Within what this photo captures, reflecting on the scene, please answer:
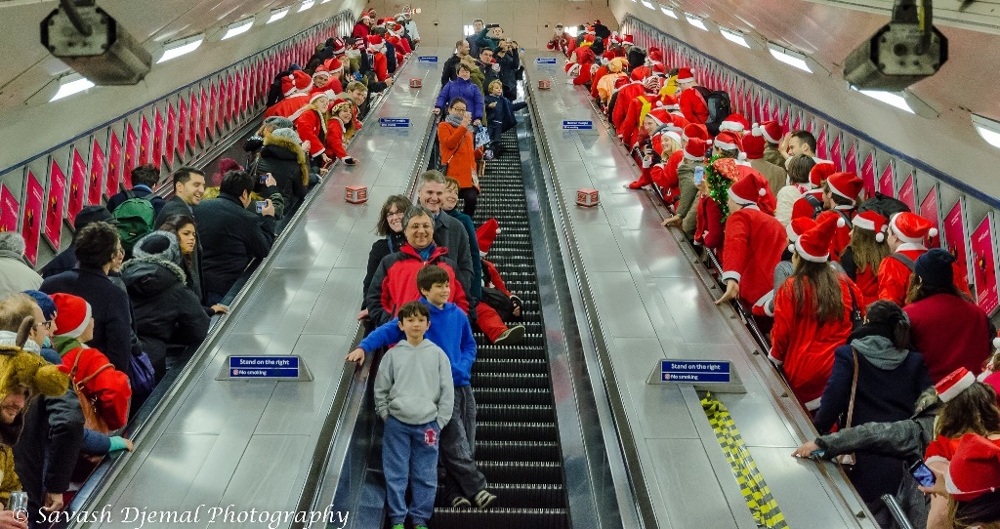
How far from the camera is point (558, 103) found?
1719 cm

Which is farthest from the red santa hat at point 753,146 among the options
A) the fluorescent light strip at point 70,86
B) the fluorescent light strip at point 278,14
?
the fluorescent light strip at point 278,14

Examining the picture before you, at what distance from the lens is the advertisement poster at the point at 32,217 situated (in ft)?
33.0

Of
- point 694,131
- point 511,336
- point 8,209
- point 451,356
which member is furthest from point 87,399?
point 694,131

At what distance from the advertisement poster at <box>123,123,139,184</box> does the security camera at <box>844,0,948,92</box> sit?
9951mm

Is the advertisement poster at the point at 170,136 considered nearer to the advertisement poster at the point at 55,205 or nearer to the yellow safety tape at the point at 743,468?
the advertisement poster at the point at 55,205

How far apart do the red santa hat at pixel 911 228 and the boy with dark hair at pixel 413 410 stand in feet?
10.6

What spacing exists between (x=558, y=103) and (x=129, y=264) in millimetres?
11832

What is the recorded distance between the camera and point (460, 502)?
235 inches

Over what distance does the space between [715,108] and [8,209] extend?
9302 millimetres

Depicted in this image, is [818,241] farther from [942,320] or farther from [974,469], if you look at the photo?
[974,469]

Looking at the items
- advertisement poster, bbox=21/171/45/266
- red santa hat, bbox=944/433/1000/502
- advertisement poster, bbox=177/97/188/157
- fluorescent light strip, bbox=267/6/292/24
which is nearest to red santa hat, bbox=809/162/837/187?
red santa hat, bbox=944/433/1000/502

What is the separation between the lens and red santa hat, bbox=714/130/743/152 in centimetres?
968

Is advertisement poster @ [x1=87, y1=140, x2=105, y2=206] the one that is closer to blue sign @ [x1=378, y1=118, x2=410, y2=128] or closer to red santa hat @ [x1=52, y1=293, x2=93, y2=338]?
blue sign @ [x1=378, y1=118, x2=410, y2=128]

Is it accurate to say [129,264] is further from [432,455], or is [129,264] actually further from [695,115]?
[695,115]
